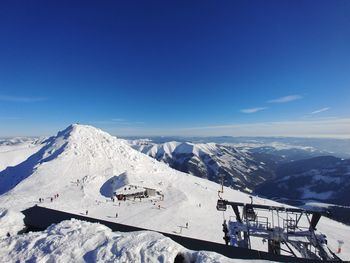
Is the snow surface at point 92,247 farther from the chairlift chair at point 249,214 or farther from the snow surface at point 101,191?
the chairlift chair at point 249,214

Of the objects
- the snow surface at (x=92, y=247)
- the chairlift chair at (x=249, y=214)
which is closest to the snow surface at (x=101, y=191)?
the snow surface at (x=92, y=247)

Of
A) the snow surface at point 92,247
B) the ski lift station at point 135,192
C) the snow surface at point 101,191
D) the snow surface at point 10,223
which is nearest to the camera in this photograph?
the snow surface at point 92,247

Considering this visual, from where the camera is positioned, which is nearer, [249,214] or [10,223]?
[10,223]

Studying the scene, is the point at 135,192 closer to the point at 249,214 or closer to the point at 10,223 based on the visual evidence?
the point at 249,214

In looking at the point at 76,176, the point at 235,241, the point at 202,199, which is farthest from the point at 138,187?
the point at 235,241

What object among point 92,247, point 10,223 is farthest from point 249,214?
point 10,223

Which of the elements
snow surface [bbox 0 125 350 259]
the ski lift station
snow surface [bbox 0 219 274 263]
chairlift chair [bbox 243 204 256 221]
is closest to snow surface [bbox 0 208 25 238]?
snow surface [bbox 0 219 274 263]
